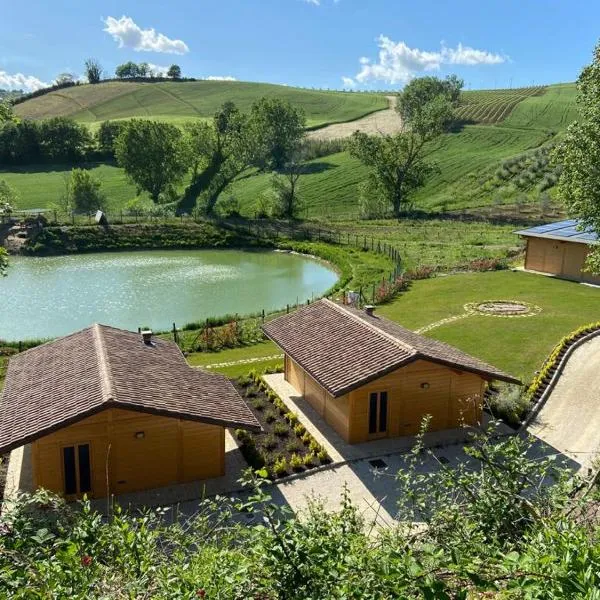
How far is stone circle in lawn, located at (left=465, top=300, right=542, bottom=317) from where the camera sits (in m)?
30.6

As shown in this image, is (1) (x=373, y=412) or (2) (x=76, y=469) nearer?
(2) (x=76, y=469)

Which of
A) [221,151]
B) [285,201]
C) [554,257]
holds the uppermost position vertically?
[221,151]

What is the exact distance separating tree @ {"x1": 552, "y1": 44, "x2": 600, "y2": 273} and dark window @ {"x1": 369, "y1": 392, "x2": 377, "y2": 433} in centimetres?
982

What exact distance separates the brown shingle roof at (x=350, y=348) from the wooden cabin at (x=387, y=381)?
3 cm

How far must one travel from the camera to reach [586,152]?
1973 cm

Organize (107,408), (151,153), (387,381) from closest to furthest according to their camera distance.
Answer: (107,408) → (387,381) → (151,153)

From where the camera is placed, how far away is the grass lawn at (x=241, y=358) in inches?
995

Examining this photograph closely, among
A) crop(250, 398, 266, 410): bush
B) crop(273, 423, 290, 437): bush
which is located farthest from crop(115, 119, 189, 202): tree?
crop(273, 423, 290, 437): bush

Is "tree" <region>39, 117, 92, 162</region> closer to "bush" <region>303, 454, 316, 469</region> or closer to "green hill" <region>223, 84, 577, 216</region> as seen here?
"green hill" <region>223, 84, 577, 216</region>

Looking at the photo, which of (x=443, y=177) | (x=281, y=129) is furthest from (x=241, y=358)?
(x=281, y=129)

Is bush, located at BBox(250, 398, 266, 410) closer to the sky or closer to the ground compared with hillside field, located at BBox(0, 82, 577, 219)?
closer to the ground

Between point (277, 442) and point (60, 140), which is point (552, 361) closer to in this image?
point (277, 442)

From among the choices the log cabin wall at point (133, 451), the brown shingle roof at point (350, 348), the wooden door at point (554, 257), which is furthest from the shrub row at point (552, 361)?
the wooden door at point (554, 257)

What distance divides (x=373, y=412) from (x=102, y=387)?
8281 mm
